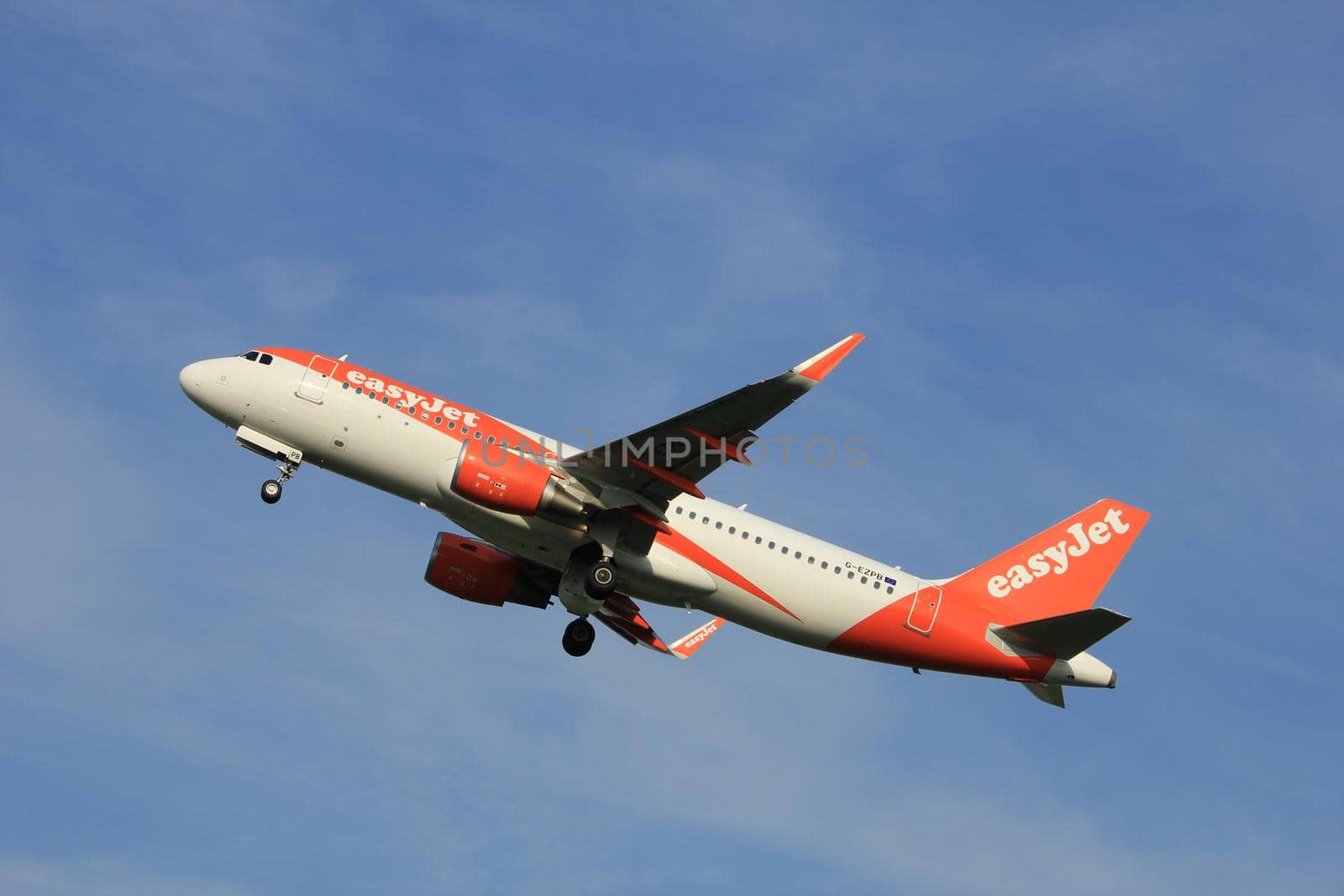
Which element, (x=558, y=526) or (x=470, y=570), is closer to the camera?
(x=558, y=526)

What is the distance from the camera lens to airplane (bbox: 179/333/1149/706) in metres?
36.3

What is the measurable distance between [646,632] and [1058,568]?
12179 mm

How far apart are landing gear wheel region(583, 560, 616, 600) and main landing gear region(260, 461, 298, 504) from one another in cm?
816

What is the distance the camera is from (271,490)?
3834 cm

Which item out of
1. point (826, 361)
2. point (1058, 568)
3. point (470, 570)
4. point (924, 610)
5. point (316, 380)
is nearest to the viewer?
point (826, 361)

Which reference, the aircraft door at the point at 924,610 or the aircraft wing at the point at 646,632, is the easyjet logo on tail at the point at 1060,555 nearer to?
the aircraft door at the point at 924,610

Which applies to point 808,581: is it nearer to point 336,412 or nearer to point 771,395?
point 771,395

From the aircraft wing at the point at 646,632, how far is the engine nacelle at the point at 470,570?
3.20 m

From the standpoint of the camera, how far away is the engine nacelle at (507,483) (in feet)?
117

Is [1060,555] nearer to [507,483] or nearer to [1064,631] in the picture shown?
[1064,631]

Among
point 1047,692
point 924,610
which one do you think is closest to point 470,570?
point 924,610

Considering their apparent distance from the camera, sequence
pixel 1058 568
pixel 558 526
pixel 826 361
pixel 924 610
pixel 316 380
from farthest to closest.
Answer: pixel 1058 568 → pixel 924 610 → pixel 316 380 → pixel 558 526 → pixel 826 361

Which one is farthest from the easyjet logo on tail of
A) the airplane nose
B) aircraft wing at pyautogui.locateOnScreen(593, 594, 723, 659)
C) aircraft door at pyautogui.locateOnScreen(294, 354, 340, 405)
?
the airplane nose

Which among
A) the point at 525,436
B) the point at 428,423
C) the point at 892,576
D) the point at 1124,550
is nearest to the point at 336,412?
the point at 428,423
